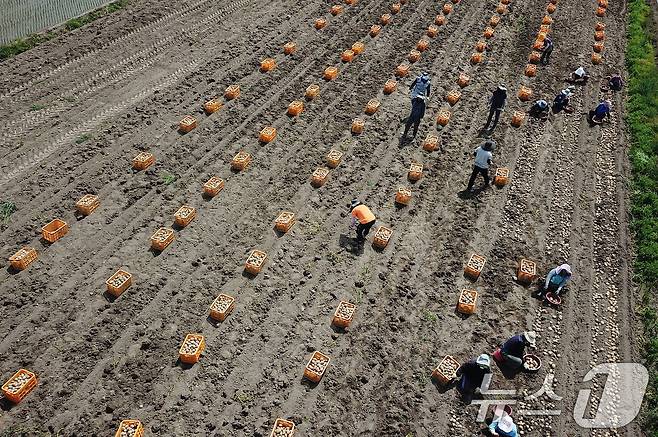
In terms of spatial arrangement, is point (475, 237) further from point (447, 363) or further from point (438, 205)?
point (447, 363)

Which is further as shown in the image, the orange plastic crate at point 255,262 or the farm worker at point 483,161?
the farm worker at point 483,161

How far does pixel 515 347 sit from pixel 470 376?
48.1 inches

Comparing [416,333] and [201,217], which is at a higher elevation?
[201,217]

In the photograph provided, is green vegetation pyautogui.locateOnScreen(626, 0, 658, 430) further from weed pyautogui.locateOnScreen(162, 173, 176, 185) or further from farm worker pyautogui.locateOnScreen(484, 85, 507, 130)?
weed pyautogui.locateOnScreen(162, 173, 176, 185)

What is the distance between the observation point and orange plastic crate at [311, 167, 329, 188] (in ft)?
49.8

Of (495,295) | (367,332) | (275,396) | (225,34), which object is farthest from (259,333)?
(225,34)

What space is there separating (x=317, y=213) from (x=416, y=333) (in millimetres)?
4506

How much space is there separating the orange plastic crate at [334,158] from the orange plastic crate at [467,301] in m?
5.70

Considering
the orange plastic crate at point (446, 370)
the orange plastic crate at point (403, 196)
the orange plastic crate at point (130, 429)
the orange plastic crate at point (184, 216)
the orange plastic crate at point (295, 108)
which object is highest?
the orange plastic crate at point (295, 108)

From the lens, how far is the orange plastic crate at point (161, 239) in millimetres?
12945

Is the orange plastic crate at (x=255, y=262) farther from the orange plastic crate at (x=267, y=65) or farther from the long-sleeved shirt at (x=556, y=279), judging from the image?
the orange plastic crate at (x=267, y=65)

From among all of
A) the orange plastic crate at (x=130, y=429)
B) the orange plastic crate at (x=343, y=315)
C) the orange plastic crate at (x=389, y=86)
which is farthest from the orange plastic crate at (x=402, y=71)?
the orange plastic crate at (x=130, y=429)

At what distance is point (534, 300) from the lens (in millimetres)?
12867

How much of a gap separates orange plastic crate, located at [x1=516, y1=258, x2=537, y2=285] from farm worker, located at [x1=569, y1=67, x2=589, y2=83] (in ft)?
36.5
